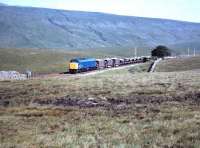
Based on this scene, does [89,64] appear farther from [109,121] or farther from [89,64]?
[109,121]

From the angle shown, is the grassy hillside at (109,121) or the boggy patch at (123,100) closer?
the grassy hillside at (109,121)

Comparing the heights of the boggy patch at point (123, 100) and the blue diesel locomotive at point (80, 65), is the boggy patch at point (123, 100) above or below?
below

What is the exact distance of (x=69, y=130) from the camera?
16.3 m

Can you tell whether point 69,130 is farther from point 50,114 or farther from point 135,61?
point 135,61

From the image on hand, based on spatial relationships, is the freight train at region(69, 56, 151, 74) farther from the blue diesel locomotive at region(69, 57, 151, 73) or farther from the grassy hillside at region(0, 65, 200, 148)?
the grassy hillside at region(0, 65, 200, 148)

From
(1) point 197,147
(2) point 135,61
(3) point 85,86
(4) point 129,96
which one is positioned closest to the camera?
(1) point 197,147

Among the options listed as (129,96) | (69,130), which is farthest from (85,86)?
(69,130)

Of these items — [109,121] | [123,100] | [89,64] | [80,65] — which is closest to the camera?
[109,121]

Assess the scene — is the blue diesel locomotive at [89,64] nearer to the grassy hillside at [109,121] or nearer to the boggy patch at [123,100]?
the grassy hillside at [109,121]

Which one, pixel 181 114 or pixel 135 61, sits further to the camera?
pixel 135 61

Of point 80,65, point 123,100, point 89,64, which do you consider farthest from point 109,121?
point 89,64

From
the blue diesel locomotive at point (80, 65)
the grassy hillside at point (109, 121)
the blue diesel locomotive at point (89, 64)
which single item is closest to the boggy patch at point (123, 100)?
the grassy hillside at point (109, 121)

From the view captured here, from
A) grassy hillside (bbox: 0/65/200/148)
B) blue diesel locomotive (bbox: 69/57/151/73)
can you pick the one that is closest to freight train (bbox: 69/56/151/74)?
blue diesel locomotive (bbox: 69/57/151/73)

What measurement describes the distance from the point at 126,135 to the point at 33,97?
19.3 meters
